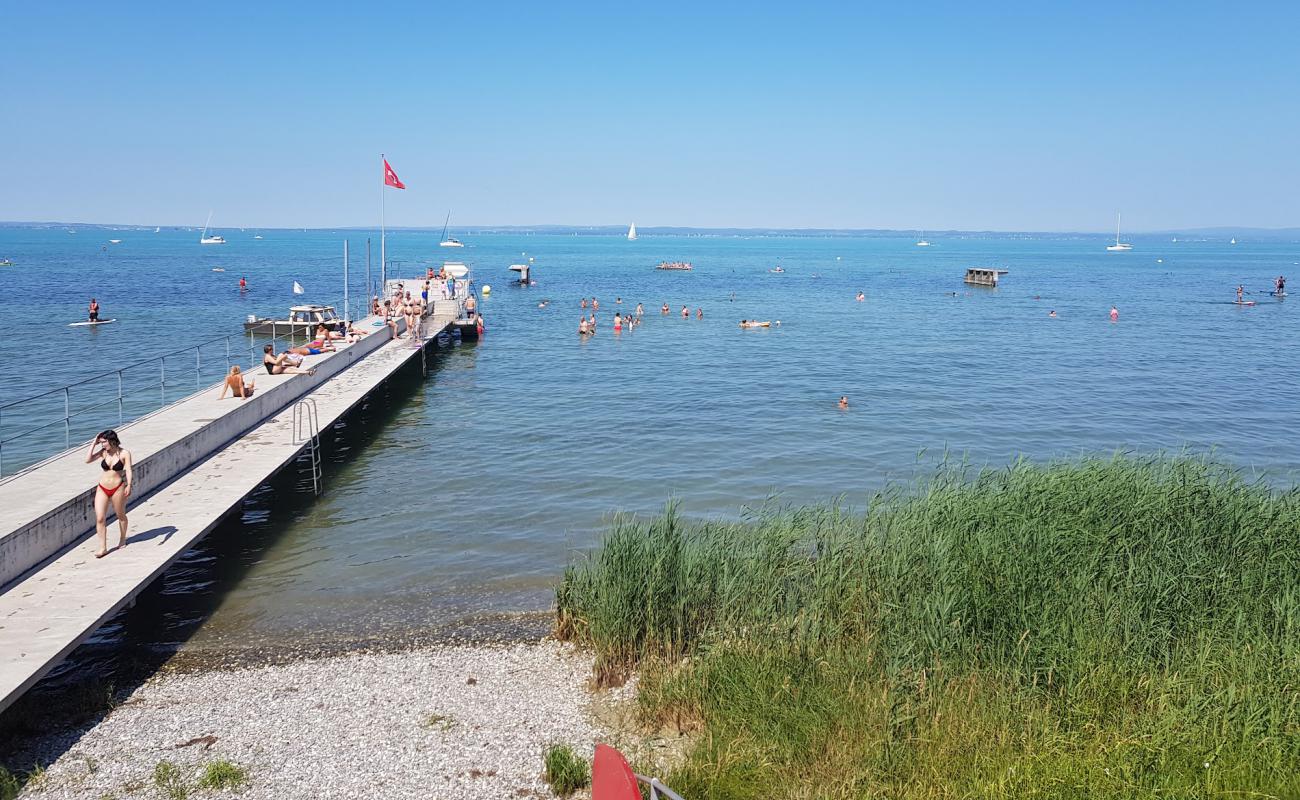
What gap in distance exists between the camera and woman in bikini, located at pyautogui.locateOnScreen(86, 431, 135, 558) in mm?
12641

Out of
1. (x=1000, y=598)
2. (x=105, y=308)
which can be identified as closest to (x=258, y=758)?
(x=1000, y=598)

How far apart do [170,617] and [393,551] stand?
3980 mm

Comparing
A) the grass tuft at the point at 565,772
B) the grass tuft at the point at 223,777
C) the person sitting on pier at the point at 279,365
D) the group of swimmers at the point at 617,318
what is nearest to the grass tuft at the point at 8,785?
the grass tuft at the point at 223,777

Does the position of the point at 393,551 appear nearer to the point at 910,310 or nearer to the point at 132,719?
the point at 132,719

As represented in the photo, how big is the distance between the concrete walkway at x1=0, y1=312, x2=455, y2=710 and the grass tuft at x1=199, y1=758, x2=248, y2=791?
202cm

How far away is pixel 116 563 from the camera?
1248cm

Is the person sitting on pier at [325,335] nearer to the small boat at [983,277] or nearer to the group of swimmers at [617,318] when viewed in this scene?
the group of swimmers at [617,318]

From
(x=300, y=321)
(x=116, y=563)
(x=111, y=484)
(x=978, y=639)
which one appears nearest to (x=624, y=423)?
(x=111, y=484)

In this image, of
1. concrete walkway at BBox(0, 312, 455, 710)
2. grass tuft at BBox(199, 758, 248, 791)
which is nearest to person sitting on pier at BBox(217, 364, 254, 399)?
concrete walkway at BBox(0, 312, 455, 710)

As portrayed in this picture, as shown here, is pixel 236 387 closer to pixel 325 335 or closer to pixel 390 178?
pixel 325 335

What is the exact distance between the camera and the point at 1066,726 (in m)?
8.77

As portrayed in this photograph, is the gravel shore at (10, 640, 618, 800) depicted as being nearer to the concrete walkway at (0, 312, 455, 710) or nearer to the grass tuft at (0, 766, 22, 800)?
the grass tuft at (0, 766, 22, 800)

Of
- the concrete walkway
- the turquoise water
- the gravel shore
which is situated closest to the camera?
the gravel shore

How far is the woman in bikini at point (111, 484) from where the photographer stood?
41.5 ft
